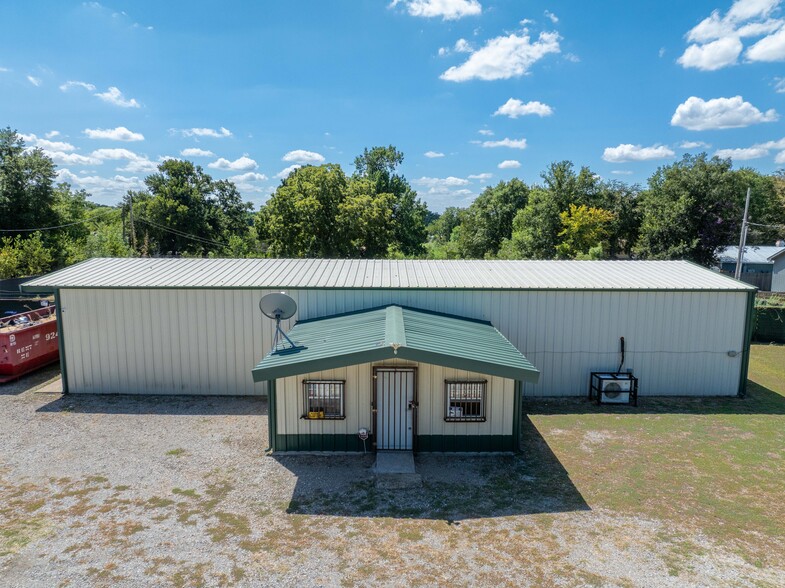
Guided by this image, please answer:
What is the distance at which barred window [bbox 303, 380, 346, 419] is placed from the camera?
9.86 meters

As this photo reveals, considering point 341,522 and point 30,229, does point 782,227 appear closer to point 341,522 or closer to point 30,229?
point 341,522

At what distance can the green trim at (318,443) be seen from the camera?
9.95 m

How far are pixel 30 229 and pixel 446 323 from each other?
37109 mm

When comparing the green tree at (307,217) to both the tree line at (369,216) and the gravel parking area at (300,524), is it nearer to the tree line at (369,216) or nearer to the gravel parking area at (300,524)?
the tree line at (369,216)

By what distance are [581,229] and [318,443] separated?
103ft

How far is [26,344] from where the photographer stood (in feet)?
47.5

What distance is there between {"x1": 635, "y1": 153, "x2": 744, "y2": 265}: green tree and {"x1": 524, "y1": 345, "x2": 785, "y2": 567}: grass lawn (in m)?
20.9

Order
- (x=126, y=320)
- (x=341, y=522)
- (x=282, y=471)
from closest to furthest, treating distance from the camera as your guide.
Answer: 1. (x=341, y=522)
2. (x=282, y=471)
3. (x=126, y=320)

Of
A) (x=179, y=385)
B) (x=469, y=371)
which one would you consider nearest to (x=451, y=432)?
(x=469, y=371)

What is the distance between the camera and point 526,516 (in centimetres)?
768

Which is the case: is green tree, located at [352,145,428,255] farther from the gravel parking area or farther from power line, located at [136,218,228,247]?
the gravel parking area

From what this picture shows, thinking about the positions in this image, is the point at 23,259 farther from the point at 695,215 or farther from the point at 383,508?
the point at 695,215

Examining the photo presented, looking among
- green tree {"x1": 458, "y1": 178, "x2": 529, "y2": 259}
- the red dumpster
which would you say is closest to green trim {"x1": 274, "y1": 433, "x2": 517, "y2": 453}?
the red dumpster

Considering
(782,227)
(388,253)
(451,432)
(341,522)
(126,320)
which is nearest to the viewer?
(341,522)
